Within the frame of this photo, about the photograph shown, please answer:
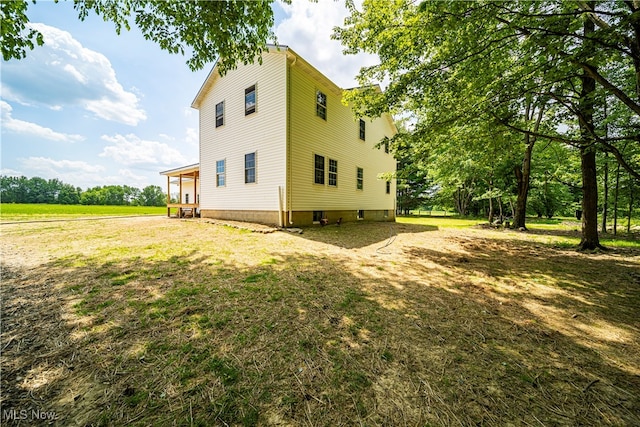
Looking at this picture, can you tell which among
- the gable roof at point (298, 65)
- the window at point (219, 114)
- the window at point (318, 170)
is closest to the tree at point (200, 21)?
the gable roof at point (298, 65)

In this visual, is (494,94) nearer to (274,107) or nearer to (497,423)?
(497,423)

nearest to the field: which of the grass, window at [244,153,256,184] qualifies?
window at [244,153,256,184]

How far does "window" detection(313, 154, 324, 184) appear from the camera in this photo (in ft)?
33.9

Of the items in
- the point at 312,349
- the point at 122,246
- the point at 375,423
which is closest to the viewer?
the point at 375,423

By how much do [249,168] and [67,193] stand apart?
2820 inches

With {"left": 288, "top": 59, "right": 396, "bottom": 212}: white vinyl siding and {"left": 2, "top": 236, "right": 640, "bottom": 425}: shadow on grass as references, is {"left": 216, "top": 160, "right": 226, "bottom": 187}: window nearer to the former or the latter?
{"left": 288, "top": 59, "right": 396, "bottom": 212}: white vinyl siding

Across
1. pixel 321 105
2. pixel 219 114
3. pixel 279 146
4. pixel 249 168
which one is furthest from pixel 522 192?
pixel 219 114

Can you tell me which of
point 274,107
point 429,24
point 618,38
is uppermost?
point 274,107

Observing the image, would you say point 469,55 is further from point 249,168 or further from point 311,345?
point 249,168

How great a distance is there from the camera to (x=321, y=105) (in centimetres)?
1071

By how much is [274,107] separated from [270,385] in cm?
961

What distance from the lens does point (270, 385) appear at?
163 cm

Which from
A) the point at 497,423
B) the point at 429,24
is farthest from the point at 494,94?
the point at 497,423

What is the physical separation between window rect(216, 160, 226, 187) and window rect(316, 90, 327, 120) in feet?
17.8
